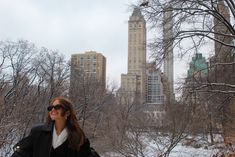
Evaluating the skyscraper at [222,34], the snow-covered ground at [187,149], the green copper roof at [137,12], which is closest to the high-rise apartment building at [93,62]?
the snow-covered ground at [187,149]

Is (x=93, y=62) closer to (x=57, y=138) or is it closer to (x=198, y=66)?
(x=198, y=66)

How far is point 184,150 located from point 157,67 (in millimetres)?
11017

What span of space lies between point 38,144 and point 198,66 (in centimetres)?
1341

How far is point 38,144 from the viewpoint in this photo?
3191mm

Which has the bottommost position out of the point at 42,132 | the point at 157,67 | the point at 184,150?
the point at 184,150

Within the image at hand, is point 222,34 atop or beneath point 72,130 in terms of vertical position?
atop

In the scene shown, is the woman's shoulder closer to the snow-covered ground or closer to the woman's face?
the woman's face

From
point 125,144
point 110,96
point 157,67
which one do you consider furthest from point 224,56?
point 110,96

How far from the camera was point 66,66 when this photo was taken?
40.9m

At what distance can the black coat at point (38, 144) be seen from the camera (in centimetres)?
316

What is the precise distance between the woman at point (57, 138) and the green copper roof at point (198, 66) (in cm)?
1209

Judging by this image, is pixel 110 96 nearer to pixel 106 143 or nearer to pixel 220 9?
pixel 106 143

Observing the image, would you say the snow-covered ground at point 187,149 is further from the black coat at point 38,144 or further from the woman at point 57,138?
the black coat at point 38,144

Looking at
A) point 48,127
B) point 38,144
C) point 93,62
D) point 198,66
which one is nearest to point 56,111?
point 48,127
